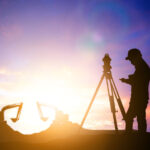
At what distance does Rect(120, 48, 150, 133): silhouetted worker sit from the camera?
5.54 meters

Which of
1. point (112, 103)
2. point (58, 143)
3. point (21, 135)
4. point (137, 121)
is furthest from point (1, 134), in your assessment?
point (137, 121)

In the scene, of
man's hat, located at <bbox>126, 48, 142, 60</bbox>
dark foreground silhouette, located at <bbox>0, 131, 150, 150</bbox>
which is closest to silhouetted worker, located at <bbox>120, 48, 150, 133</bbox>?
man's hat, located at <bbox>126, 48, 142, 60</bbox>

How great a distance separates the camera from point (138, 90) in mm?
5668

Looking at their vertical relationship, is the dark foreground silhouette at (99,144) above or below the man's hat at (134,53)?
below

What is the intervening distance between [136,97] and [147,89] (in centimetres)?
49

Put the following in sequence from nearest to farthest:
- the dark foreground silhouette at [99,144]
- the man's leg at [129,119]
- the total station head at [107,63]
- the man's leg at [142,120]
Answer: the dark foreground silhouette at [99,144] → the man's leg at [142,120] → the man's leg at [129,119] → the total station head at [107,63]

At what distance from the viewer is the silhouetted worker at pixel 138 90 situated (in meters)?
5.54

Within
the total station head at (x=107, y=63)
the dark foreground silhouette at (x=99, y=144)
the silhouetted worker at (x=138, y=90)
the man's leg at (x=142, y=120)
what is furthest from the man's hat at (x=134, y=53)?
the dark foreground silhouette at (x=99, y=144)

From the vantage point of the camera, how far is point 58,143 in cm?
562

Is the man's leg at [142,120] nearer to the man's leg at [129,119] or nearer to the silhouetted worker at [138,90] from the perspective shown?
the silhouetted worker at [138,90]

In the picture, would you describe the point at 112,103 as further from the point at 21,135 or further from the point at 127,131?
the point at 21,135

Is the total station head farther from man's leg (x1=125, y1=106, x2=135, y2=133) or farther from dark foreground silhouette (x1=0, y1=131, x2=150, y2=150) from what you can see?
dark foreground silhouette (x1=0, y1=131, x2=150, y2=150)

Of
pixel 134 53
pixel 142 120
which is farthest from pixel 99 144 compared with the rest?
pixel 134 53

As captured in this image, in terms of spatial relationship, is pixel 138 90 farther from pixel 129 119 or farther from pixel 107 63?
A: pixel 107 63
